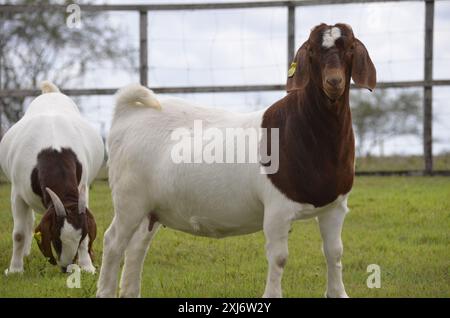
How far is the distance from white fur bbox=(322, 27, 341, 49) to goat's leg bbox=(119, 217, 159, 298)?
6.59 ft

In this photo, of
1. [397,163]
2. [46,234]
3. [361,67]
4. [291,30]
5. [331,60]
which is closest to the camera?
[331,60]

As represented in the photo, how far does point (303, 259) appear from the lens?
27.5 ft

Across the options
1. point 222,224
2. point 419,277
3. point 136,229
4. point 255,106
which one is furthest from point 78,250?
point 255,106

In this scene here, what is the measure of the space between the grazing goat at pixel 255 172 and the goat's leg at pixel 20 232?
1888mm

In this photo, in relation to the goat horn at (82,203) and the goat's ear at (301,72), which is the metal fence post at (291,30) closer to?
the goat horn at (82,203)

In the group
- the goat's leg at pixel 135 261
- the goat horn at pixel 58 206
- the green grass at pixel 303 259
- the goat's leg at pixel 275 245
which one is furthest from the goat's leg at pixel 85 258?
the goat's leg at pixel 275 245

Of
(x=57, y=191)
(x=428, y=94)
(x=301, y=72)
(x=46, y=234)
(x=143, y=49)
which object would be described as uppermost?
(x=143, y=49)

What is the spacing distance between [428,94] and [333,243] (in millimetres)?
8602

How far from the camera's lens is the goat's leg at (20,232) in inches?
330

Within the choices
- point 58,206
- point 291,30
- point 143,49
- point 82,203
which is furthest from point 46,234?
point 291,30

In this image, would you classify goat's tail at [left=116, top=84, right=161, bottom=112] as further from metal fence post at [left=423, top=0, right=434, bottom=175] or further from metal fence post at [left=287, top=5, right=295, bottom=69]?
metal fence post at [left=423, top=0, right=434, bottom=175]

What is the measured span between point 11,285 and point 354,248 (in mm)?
3403

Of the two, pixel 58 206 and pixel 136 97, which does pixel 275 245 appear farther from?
pixel 58 206
